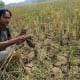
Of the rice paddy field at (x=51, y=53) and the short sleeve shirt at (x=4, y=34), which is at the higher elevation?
the short sleeve shirt at (x=4, y=34)

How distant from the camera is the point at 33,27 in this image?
5168 millimetres

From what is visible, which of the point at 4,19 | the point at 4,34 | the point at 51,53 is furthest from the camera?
the point at 51,53

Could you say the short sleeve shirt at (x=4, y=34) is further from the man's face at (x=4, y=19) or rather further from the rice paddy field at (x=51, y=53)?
the rice paddy field at (x=51, y=53)

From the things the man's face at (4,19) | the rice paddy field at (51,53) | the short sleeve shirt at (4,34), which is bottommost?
the rice paddy field at (51,53)

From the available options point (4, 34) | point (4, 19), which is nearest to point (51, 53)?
point (4, 34)

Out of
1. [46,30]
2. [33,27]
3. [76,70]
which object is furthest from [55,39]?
[76,70]

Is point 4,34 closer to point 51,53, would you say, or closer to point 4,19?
point 4,19

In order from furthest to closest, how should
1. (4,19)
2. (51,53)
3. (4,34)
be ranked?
(51,53) < (4,34) < (4,19)

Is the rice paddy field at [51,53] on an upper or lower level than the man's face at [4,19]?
lower

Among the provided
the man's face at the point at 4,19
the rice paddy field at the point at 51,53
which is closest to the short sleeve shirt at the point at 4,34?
the man's face at the point at 4,19

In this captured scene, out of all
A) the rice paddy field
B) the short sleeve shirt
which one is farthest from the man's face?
the rice paddy field

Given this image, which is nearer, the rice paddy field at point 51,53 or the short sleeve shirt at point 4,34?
the rice paddy field at point 51,53

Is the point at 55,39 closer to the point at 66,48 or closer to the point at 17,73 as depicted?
the point at 66,48

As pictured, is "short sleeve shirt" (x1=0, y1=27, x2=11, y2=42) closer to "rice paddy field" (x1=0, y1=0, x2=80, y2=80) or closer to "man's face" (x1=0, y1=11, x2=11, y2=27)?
"man's face" (x1=0, y1=11, x2=11, y2=27)
